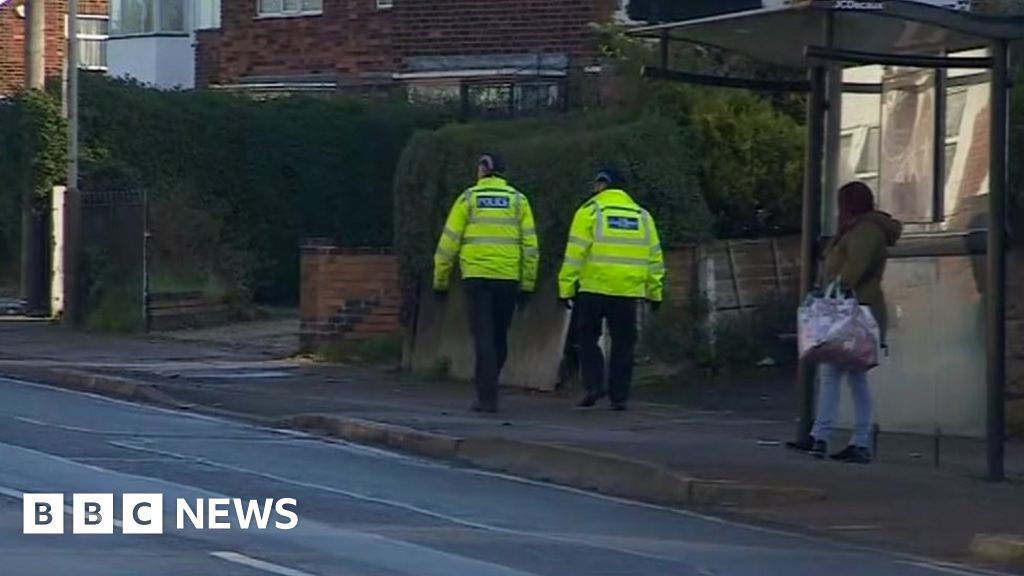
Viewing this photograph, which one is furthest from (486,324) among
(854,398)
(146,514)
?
(146,514)

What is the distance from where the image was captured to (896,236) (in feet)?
45.7

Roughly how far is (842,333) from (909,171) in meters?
2.35

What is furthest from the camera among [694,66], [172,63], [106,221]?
[172,63]

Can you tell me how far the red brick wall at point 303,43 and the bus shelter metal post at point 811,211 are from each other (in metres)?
17.8

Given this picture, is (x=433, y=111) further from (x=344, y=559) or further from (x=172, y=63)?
(x=344, y=559)

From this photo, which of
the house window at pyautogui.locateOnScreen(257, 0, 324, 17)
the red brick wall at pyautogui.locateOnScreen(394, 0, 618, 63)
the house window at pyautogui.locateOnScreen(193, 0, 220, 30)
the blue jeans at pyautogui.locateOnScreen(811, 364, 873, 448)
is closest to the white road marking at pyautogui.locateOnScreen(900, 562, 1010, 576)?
the blue jeans at pyautogui.locateOnScreen(811, 364, 873, 448)

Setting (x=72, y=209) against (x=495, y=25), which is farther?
(x=495, y=25)

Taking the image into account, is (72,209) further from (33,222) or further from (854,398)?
(854,398)

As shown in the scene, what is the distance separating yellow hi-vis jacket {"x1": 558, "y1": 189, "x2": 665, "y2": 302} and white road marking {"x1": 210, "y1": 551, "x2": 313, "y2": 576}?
6662 mm

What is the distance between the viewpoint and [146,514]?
1112 cm

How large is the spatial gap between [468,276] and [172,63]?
22954 mm

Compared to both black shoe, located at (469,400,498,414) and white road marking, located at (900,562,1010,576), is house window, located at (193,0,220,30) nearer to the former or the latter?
black shoe, located at (469,400,498,414)

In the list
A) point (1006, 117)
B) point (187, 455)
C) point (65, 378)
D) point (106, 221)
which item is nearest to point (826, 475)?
point (1006, 117)

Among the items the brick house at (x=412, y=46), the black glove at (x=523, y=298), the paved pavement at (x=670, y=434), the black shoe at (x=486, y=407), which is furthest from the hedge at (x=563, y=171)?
the brick house at (x=412, y=46)
